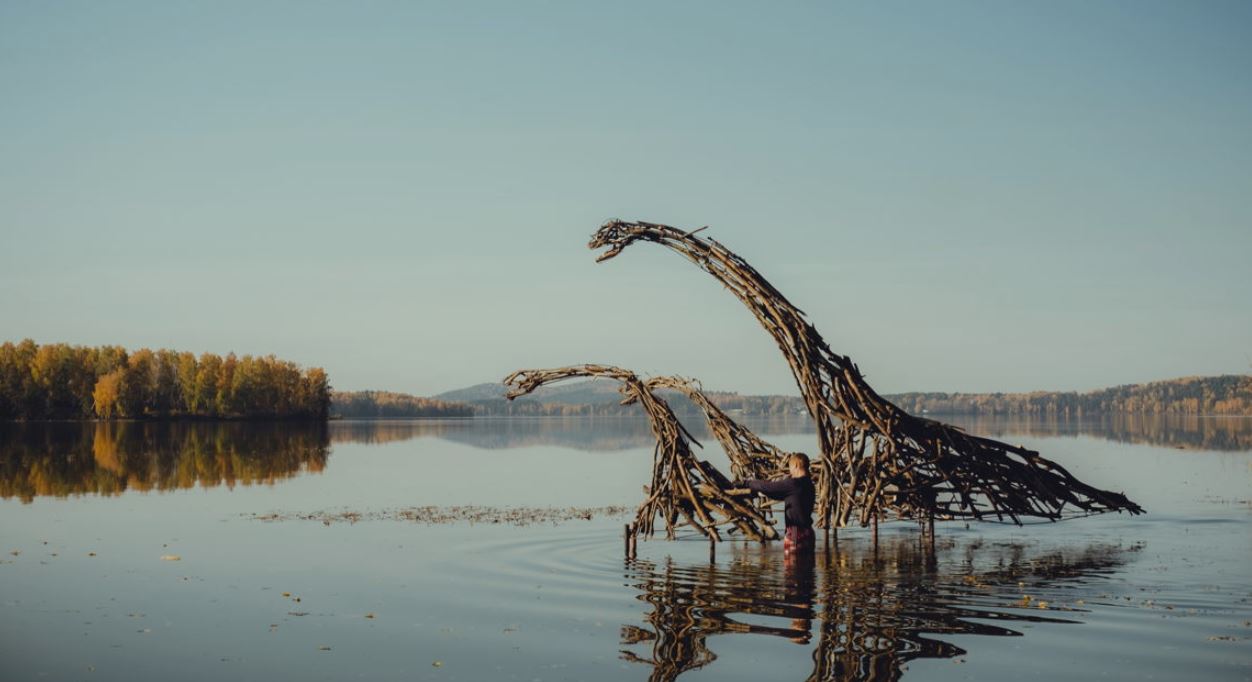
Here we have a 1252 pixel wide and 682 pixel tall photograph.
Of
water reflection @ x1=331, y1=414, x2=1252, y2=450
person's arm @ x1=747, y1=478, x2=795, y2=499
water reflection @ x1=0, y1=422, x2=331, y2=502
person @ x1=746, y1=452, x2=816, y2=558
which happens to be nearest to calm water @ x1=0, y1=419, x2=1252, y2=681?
person @ x1=746, y1=452, x2=816, y2=558

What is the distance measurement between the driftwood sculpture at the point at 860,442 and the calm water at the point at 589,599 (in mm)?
1172

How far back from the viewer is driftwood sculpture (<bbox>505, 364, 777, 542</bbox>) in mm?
19969

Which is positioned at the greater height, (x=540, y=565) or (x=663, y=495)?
(x=663, y=495)

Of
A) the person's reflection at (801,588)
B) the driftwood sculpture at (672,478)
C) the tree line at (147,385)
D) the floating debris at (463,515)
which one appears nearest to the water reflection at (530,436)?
the tree line at (147,385)

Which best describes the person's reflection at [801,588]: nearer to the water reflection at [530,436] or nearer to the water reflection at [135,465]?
the water reflection at [135,465]

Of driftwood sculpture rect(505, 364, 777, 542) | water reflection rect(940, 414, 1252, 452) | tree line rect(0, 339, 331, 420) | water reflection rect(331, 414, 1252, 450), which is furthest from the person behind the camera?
tree line rect(0, 339, 331, 420)

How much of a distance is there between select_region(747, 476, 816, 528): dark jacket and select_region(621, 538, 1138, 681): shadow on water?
0.71m

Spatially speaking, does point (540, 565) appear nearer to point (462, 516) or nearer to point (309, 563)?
point (309, 563)

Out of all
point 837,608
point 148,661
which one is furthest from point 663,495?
point 148,661

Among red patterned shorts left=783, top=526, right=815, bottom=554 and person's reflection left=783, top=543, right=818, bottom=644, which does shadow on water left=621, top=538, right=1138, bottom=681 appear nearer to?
person's reflection left=783, top=543, right=818, bottom=644

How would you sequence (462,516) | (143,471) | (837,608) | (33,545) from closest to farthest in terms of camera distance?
(837,608) < (33,545) < (462,516) < (143,471)

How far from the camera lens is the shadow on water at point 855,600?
1264 centimetres

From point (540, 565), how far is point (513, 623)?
530 cm

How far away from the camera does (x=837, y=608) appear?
15.0 metres
